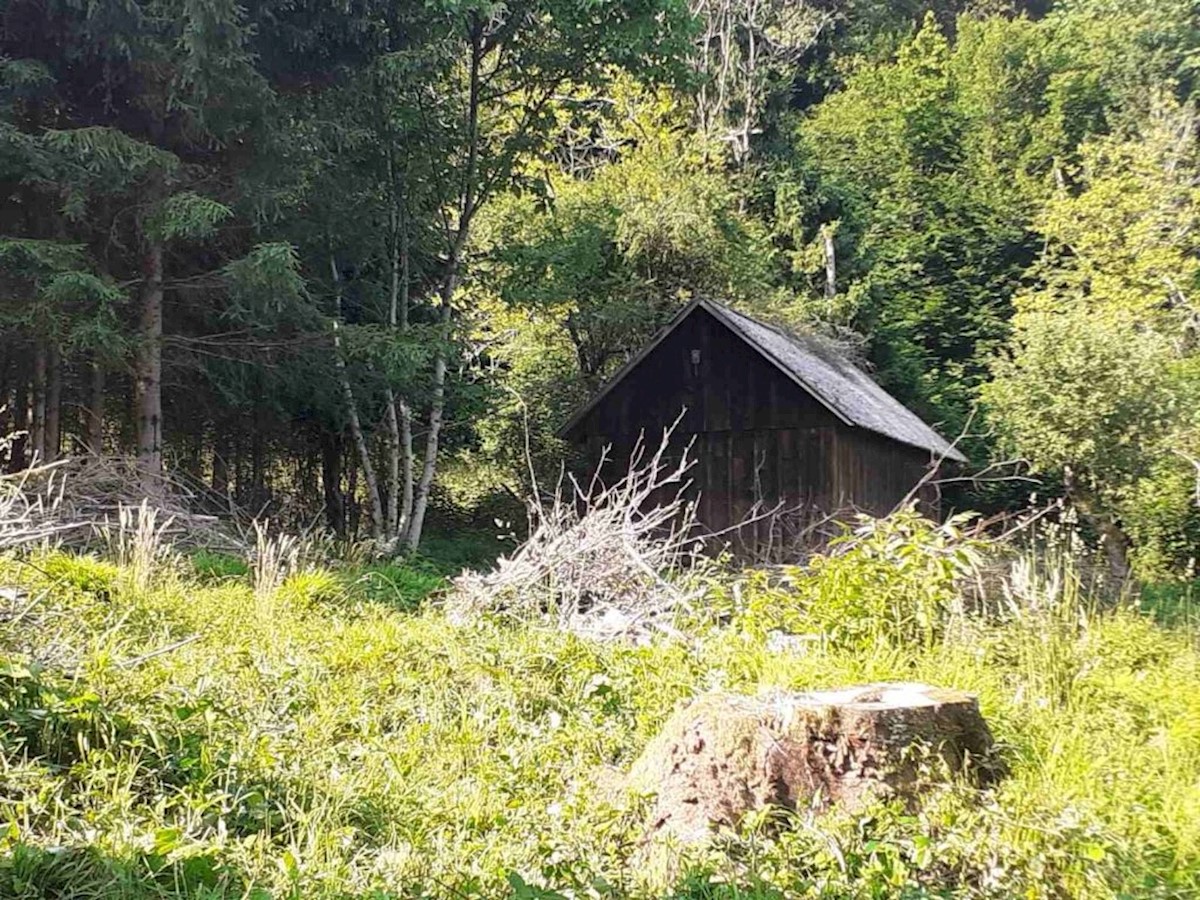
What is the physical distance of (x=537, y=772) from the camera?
3.75m

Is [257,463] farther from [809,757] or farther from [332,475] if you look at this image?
[809,757]

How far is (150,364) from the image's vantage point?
10008mm

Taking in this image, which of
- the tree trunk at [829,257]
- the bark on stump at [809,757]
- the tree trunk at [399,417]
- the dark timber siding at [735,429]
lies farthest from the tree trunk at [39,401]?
the tree trunk at [829,257]

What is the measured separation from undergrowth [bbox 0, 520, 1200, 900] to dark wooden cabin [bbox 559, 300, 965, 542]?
7477mm

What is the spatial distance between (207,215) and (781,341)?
9.64m

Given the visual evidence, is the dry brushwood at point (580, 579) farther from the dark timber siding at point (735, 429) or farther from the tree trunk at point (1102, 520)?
the tree trunk at point (1102, 520)

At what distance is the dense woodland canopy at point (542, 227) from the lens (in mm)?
9633

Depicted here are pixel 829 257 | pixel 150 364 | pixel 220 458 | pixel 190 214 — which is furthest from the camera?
pixel 829 257

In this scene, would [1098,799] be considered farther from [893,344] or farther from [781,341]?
[893,344]

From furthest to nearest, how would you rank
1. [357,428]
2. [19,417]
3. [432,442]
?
[432,442]
[357,428]
[19,417]

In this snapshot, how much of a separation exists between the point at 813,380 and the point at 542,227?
708 centimetres

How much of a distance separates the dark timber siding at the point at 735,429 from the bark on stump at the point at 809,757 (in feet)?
32.5

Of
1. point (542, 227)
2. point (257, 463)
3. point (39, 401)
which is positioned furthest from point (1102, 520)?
point (39, 401)

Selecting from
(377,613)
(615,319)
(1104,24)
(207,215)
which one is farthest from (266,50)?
(1104,24)
